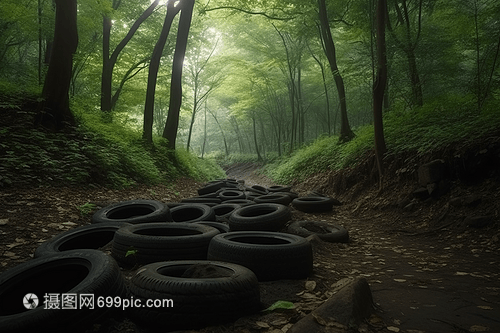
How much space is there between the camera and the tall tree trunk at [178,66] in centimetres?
1341

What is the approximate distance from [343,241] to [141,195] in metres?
5.58

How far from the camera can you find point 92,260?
2.50 m

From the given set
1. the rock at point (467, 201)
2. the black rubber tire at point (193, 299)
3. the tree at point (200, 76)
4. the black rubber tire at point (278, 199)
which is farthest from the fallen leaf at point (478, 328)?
the tree at point (200, 76)

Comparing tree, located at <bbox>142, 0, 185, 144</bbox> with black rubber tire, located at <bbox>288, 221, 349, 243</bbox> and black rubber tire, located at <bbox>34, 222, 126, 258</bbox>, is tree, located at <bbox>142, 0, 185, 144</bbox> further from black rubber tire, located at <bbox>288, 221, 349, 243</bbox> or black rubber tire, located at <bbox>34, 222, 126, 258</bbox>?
black rubber tire, located at <bbox>288, 221, 349, 243</bbox>

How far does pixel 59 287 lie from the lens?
8.78ft

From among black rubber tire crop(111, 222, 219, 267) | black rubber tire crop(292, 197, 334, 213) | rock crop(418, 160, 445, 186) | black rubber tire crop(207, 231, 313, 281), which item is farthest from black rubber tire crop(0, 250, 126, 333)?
rock crop(418, 160, 445, 186)

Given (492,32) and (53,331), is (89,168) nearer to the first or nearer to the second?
(53,331)

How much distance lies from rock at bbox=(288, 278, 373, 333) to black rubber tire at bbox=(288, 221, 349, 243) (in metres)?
2.57

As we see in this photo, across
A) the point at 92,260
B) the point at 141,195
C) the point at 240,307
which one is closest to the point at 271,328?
the point at 240,307

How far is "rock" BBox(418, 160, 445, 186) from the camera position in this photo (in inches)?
230

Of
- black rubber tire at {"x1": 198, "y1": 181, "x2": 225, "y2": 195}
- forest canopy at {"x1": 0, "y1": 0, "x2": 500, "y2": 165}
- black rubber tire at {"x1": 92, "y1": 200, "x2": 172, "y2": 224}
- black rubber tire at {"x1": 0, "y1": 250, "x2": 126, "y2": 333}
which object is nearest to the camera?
black rubber tire at {"x1": 0, "y1": 250, "x2": 126, "y2": 333}

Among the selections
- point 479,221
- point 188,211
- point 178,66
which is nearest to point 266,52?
point 178,66

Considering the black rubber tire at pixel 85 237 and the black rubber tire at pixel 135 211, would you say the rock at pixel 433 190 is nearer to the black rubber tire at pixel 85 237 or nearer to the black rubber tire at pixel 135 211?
the black rubber tire at pixel 135 211

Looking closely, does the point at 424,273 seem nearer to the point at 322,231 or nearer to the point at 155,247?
→ the point at 322,231
